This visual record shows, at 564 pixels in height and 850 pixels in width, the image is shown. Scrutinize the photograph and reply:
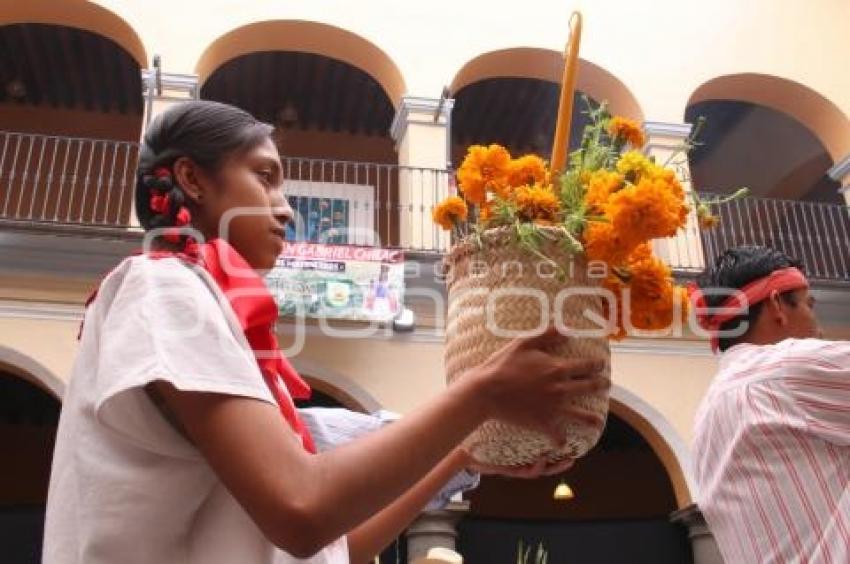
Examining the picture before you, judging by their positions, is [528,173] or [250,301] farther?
[528,173]

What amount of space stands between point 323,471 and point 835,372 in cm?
172

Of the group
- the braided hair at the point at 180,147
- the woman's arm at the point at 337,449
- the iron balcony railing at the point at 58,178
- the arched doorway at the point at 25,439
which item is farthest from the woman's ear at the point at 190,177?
the iron balcony railing at the point at 58,178

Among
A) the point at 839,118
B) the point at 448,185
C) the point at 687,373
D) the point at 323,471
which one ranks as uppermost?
the point at 839,118

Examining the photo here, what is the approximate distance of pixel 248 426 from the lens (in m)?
1.06

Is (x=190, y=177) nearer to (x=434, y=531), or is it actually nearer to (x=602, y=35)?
(x=434, y=531)

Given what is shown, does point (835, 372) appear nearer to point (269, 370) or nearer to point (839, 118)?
point (269, 370)

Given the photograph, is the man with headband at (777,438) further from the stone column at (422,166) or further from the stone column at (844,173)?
the stone column at (844,173)

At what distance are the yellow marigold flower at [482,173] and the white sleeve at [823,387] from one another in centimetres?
110

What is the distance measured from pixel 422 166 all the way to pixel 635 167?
8516mm

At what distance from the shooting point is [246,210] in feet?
4.68

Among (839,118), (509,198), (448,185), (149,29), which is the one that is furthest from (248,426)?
(839,118)

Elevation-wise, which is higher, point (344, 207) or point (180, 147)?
point (344, 207)

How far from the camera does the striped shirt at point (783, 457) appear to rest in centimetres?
219

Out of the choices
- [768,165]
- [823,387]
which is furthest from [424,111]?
[823,387]
